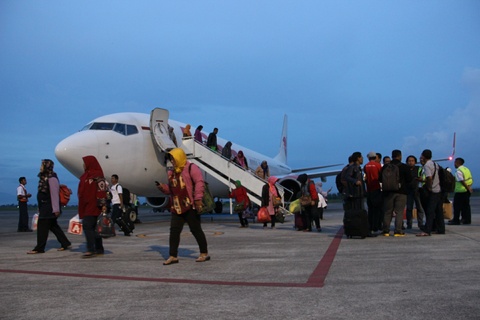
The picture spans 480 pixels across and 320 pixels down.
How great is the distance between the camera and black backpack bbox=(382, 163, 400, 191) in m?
11.4

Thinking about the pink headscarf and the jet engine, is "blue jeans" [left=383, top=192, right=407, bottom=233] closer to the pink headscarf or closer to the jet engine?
the pink headscarf

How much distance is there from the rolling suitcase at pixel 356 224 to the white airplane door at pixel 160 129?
861cm

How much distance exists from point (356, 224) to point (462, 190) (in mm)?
4908

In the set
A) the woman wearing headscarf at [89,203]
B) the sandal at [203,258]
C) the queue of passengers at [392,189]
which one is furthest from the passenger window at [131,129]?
the sandal at [203,258]

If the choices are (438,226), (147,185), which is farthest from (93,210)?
(147,185)

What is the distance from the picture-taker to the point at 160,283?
615 centimetres

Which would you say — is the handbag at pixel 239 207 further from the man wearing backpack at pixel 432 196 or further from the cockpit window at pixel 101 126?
the man wearing backpack at pixel 432 196

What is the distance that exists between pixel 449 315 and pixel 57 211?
25.1ft

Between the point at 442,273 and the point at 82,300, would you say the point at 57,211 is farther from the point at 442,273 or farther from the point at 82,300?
the point at 442,273

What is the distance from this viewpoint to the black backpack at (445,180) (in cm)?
Result: 1173

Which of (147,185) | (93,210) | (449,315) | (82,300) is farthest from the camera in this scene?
(147,185)

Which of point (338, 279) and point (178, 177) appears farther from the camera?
point (178, 177)

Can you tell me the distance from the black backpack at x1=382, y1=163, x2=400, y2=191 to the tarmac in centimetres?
162

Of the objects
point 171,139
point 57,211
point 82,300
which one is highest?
point 171,139
